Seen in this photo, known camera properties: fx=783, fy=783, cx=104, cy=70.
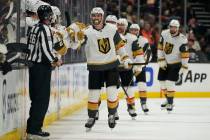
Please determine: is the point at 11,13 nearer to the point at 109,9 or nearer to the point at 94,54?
the point at 94,54

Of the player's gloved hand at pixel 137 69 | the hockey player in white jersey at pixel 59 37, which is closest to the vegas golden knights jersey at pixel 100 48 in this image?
the hockey player in white jersey at pixel 59 37

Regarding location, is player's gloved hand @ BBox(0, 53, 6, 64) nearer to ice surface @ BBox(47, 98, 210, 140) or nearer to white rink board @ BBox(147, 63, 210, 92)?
ice surface @ BBox(47, 98, 210, 140)

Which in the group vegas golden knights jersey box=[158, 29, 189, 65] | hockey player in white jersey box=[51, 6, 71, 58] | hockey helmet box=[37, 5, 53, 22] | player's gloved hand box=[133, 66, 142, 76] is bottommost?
player's gloved hand box=[133, 66, 142, 76]

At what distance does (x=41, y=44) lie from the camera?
9.63 metres

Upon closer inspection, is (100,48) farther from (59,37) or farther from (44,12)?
(44,12)

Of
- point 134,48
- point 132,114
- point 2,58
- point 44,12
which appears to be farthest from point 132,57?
point 2,58

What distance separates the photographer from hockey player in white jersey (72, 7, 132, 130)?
36.8 ft

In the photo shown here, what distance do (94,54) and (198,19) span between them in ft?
40.9

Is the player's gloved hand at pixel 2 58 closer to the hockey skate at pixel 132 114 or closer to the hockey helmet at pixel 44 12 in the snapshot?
the hockey helmet at pixel 44 12

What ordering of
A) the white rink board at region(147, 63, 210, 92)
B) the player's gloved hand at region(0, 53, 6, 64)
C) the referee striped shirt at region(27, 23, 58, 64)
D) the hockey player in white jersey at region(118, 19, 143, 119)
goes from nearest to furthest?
the player's gloved hand at region(0, 53, 6, 64)
the referee striped shirt at region(27, 23, 58, 64)
the hockey player in white jersey at region(118, 19, 143, 119)
the white rink board at region(147, 63, 210, 92)

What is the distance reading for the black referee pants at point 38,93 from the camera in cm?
965

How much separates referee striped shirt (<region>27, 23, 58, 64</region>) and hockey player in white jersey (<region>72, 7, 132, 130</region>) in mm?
1561

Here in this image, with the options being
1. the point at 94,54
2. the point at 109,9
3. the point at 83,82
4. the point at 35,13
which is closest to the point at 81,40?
the point at 94,54

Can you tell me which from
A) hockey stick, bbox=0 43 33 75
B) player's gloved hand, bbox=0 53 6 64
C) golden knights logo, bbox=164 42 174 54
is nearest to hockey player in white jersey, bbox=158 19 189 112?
golden knights logo, bbox=164 42 174 54
